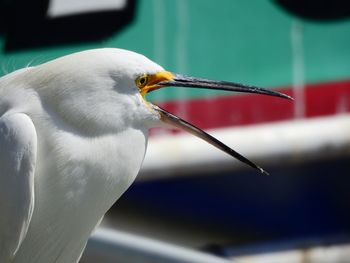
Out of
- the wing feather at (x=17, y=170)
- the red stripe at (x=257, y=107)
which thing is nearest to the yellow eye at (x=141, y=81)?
the wing feather at (x=17, y=170)

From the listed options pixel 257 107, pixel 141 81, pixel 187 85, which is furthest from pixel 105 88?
pixel 257 107

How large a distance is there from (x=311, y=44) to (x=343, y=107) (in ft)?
1.58

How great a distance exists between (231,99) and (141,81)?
118 inches

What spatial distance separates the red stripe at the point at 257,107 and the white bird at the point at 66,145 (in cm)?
290

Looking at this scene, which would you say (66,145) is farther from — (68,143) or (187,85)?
(187,85)

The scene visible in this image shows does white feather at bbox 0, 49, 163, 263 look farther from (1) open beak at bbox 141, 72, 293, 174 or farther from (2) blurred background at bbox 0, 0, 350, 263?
(2) blurred background at bbox 0, 0, 350, 263

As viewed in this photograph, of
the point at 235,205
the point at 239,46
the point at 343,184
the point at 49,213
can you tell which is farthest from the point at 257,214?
the point at 49,213

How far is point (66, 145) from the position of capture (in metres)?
3.19

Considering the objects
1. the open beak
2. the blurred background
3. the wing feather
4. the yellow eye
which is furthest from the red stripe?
the wing feather

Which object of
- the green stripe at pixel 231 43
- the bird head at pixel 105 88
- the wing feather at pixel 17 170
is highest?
the bird head at pixel 105 88

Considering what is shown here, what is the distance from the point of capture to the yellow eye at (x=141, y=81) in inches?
127

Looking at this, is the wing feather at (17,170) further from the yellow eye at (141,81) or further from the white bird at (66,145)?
the yellow eye at (141,81)

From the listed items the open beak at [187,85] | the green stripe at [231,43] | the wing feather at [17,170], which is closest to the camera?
the wing feather at [17,170]

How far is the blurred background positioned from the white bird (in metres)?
2.77
